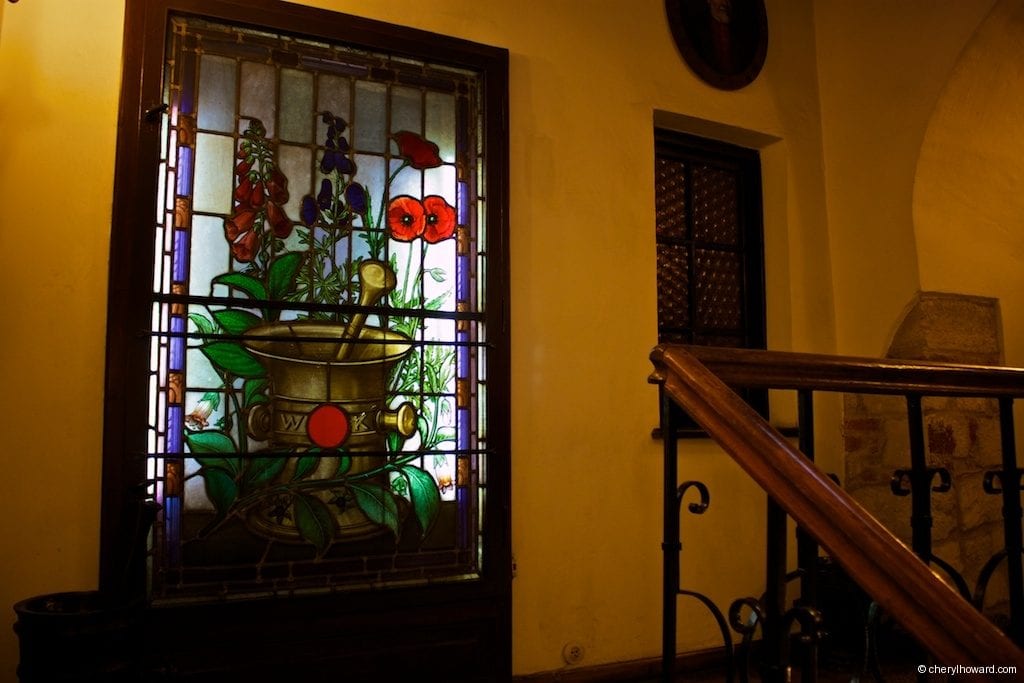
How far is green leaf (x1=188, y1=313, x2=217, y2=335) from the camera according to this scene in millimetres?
2039

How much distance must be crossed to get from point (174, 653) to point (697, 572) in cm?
178

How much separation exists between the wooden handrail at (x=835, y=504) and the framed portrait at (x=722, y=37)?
223 cm

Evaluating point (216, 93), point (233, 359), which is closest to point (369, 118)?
point (216, 93)

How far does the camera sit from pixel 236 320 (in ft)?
6.84

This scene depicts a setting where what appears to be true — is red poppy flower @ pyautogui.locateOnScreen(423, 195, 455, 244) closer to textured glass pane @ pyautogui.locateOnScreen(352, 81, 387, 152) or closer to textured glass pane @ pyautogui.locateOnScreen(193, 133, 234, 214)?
textured glass pane @ pyautogui.locateOnScreen(352, 81, 387, 152)

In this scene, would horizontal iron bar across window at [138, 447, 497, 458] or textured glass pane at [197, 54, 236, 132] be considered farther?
textured glass pane at [197, 54, 236, 132]

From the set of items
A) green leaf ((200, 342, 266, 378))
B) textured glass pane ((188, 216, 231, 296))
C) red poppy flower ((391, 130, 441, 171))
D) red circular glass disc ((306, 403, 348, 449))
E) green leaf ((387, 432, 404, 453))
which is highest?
red poppy flower ((391, 130, 441, 171))

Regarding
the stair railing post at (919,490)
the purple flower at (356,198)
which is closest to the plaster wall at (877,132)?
the stair railing post at (919,490)

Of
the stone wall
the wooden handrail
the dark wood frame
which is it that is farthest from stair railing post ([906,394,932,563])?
the stone wall

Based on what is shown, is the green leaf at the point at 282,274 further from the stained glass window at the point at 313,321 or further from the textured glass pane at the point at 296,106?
the textured glass pane at the point at 296,106

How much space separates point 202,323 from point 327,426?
465 mm

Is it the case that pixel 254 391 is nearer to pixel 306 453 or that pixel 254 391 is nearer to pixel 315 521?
pixel 306 453

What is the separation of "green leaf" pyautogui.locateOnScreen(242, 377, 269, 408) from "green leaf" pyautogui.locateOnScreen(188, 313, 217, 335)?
179 millimetres

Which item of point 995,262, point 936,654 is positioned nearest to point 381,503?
point 936,654
